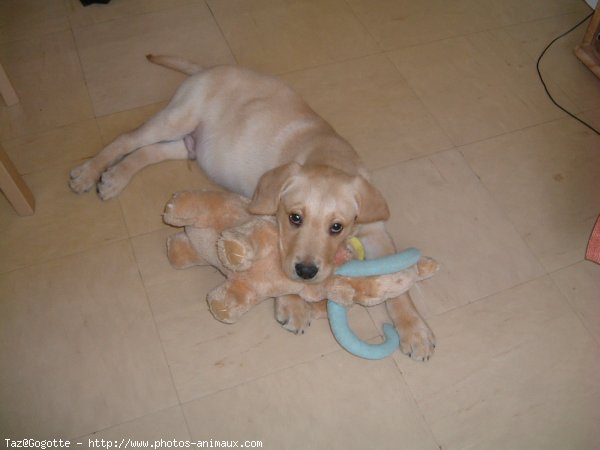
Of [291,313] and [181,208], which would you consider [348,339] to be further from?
[181,208]

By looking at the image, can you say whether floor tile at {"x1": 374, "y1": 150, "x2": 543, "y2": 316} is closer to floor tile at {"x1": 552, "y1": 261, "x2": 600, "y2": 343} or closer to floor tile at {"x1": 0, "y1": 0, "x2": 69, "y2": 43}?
floor tile at {"x1": 552, "y1": 261, "x2": 600, "y2": 343}

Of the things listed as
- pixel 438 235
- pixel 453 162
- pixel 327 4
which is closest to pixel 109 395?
pixel 438 235

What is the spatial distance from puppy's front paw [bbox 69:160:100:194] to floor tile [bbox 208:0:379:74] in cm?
123

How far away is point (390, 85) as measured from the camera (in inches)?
139

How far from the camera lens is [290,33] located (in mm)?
3764

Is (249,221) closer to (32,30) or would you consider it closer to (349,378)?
(349,378)

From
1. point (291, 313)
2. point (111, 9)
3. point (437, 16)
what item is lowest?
point (291, 313)

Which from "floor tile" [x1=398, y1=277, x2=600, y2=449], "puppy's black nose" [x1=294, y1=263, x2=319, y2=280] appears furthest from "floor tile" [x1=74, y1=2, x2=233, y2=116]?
"floor tile" [x1=398, y1=277, x2=600, y2=449]

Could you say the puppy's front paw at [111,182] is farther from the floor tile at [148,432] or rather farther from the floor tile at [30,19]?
the floor tile at [30,19]

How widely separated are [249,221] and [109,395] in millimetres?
963

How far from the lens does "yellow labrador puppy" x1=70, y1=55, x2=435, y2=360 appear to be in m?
2.09

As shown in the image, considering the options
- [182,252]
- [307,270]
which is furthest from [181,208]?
[307,270]

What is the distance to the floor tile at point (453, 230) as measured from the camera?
108 inches

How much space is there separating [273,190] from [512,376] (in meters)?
1.39
